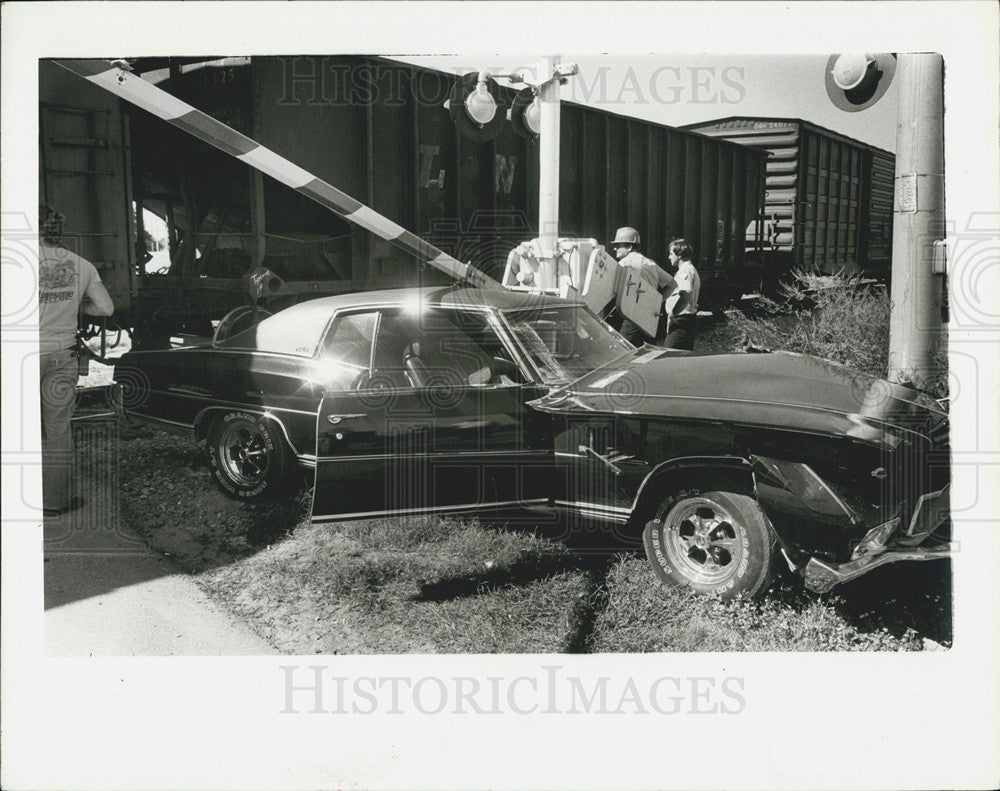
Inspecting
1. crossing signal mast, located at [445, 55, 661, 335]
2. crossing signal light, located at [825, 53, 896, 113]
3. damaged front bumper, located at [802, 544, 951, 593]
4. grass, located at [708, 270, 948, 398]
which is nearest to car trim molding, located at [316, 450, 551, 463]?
crossing signal mast, located at [445, 55, 661, 335]

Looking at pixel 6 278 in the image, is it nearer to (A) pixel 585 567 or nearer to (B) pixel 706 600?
(A) pixel 585 567

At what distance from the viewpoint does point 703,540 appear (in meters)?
3.31

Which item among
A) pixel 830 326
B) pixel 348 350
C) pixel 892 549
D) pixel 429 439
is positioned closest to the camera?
pixel 892 549

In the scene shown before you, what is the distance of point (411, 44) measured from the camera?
135 inches

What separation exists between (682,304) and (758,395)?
2.52 feet

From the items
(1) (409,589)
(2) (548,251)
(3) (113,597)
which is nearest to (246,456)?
(3) (113,597)

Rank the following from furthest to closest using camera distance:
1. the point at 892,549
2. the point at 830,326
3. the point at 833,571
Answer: the point at 830,326
the point at 892,549
the point at 833,571

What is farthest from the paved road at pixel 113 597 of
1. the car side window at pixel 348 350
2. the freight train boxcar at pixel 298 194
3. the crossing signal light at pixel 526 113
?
the crossing signal light at pixel 526 113

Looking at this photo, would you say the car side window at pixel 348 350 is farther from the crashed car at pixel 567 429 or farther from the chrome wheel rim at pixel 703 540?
the chrome wheel rim at pixel 703 540

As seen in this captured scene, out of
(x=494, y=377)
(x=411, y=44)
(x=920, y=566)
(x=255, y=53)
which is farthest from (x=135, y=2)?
(x=920, y=566)

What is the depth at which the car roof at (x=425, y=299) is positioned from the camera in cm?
364

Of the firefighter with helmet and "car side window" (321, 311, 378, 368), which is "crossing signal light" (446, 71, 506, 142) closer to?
the firefighter with helmet

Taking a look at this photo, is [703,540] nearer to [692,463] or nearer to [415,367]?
[692,463]

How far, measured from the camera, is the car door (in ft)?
11.3
